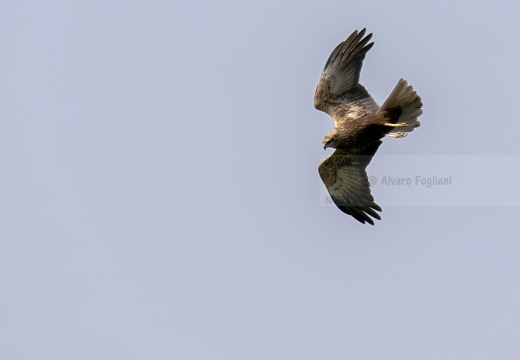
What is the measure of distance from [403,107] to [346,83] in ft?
3.58

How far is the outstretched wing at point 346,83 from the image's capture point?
1548 cm

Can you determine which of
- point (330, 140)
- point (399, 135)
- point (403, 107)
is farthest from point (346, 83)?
point (399, 135)

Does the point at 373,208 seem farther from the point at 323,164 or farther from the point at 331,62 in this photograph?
the point at 331,62

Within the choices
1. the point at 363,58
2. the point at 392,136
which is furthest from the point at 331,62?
the point at 392,136

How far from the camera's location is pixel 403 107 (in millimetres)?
15008

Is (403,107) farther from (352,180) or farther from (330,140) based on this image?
(352,180)

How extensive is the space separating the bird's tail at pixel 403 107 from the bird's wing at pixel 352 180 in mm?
783

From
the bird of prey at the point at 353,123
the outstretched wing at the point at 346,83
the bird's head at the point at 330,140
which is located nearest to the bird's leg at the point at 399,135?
the bird of prey at the point at 353,123

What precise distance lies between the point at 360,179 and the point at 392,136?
41.5 inches

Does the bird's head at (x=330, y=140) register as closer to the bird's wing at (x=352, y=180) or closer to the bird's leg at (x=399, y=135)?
the bird's wing at (x=352, y=180)

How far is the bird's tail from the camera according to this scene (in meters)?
14.9

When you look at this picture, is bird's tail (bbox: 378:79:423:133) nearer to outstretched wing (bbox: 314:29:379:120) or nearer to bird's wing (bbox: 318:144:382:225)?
outstretched wing (bbox: 314:29:379:120)

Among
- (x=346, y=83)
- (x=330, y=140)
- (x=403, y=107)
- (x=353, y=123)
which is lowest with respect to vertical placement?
(x=330, y=140)

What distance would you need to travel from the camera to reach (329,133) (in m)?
15.5
